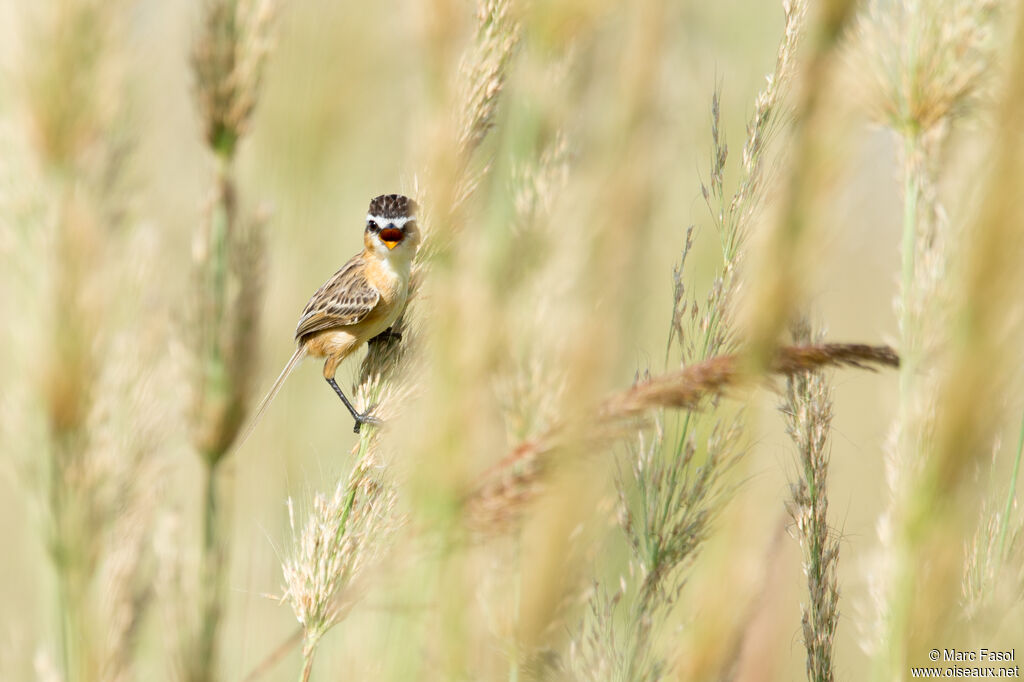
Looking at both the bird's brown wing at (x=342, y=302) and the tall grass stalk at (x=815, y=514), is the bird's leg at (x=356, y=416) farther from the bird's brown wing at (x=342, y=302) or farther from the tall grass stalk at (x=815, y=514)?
the tall grass stalk at (x=815, y=514)

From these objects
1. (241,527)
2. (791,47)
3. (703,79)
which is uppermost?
(703,79)

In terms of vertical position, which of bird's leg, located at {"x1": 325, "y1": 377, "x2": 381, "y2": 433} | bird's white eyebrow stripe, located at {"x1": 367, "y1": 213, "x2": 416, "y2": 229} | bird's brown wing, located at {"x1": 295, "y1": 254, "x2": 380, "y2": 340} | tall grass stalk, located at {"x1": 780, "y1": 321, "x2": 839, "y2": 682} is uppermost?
bird's white eyebrow stripe, located at {"x1": 367, "y1": 213, "x2": 416, "y2": 229}

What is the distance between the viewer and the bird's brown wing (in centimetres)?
340

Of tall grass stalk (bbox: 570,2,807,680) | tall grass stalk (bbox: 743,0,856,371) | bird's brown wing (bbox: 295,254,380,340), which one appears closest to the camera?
tall grass stalk (bbox: 743,0,856,371)

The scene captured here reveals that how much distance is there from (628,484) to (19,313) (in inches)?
40.5

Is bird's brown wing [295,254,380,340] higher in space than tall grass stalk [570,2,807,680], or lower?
higher

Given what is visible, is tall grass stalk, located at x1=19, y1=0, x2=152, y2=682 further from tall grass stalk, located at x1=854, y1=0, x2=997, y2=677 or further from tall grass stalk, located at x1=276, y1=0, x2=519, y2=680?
tall grass stalk, located at x1=854, y1=0, x2=997, y2=677

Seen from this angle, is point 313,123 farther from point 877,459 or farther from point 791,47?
point 877,459

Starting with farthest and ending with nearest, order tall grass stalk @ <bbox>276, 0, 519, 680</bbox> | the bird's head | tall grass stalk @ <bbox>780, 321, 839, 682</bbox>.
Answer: the bird's head → tall grass stalk @ <bbox>780, 321, 839, 682</bbox> → tall grass stalk @ <bbox>276, 0, 519, 680</bbox>

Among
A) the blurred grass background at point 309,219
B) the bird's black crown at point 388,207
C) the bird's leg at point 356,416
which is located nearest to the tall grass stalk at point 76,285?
the blurred grass background at point 309,219

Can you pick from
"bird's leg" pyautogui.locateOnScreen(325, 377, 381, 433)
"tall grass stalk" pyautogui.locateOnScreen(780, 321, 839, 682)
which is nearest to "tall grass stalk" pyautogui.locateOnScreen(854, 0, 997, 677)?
"tall grass stalk" pyautogui.locateOnScreen(780, 321, 839, 682)

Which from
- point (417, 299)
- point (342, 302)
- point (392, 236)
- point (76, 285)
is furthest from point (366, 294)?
point (76, 285)

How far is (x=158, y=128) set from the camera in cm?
218

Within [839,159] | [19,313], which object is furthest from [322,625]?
[839,159]
